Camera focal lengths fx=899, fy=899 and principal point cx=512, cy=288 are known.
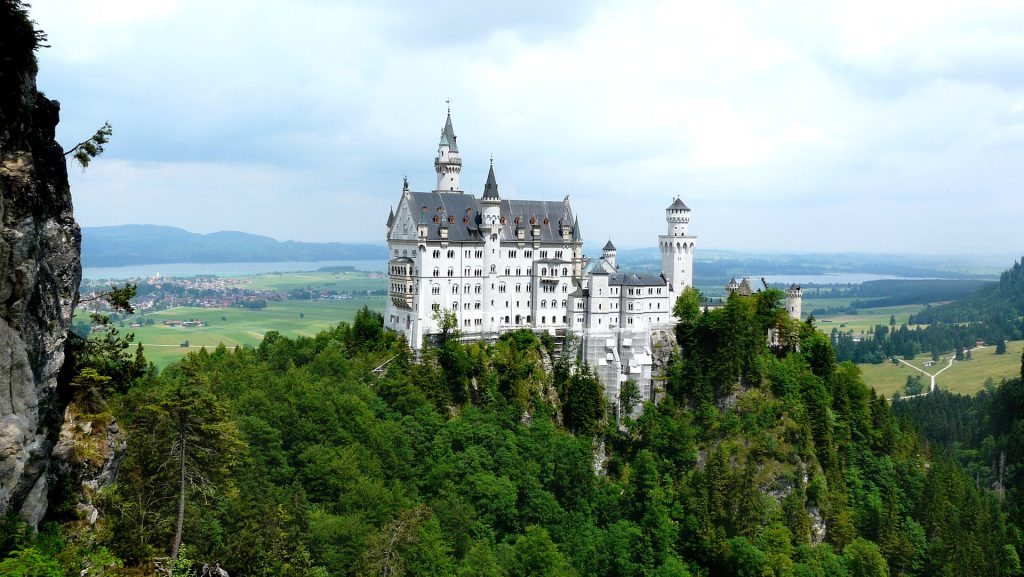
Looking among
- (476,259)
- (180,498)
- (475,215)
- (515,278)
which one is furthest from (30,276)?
(515,278)

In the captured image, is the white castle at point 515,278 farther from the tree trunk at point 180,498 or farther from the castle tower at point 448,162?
the tree trunk at point 180,498

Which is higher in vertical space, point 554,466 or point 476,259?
point 476,259

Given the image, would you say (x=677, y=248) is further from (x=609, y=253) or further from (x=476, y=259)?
(x=476, y=259)

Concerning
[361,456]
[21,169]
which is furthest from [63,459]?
[361,456]

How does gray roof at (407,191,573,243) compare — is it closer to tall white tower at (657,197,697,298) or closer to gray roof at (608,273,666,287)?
gray roof at (608,273,666,287)

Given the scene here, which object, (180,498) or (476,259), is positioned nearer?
(180,498)

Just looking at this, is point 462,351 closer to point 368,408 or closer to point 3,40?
point 368,408
